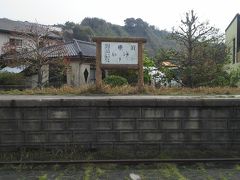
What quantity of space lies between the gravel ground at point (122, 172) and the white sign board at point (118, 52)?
180 inches

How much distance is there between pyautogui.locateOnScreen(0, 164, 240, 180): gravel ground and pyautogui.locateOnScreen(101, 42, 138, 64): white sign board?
180 inches

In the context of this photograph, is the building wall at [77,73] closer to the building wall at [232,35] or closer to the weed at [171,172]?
the building wall at [232,35]

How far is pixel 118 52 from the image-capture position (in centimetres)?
1184

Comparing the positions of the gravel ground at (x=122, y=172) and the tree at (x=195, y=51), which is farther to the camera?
the tree at (x=195, y=51)

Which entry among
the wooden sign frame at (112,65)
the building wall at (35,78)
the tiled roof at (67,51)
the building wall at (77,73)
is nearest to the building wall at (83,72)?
the building wall at (77,73)

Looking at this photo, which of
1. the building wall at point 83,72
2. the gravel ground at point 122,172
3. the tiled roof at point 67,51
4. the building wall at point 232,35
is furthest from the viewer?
the building wall at point 232,35

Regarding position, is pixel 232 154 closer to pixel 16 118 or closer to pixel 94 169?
pixel 94 169

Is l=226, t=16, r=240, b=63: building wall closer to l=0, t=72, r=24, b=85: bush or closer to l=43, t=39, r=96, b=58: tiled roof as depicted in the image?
l=43, t=39, r=96, b=58: tiled roof

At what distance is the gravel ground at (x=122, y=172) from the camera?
6.99 metres

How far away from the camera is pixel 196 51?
18.5m

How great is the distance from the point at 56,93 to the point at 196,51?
859 cm

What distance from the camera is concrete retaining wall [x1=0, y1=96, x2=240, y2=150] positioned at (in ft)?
27.7

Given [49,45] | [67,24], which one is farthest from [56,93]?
[67,24]

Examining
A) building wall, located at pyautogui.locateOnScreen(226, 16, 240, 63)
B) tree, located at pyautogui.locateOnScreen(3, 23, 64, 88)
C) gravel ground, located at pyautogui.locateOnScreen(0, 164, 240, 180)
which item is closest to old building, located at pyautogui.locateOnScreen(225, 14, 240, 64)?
building wall, located at pyautogui.locateOnScreen(226, 16, 240, 63)
